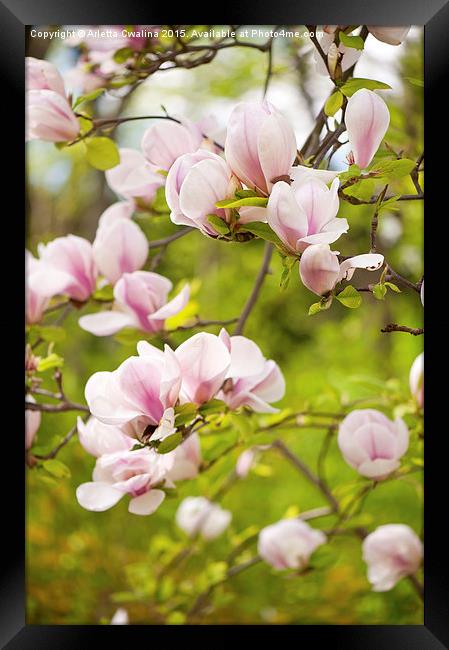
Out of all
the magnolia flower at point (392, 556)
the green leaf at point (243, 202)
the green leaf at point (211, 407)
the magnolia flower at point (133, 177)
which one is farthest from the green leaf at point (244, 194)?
the magnolia flower at point (392, 556)

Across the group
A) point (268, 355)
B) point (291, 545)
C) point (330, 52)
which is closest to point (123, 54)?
point (330, 52)

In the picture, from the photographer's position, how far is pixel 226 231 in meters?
0.39

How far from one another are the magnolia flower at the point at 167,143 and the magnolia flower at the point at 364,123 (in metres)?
0.12

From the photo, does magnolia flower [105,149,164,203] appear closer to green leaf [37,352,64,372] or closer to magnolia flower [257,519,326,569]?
green leaf [37,352,64,372]

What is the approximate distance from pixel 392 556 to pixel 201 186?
0.43 metres

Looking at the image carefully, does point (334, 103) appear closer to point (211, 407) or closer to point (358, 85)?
point (358, 85)

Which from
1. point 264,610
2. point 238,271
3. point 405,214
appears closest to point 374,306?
point 238,271

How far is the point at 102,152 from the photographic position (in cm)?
56

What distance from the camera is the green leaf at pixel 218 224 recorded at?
38 cm

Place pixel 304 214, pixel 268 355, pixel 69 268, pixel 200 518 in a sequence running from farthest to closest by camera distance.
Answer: pixel 268 355
pixel 200 518
pixel 69 268
pixel 304 214

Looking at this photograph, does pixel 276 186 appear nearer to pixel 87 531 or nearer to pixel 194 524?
pixel 194 524

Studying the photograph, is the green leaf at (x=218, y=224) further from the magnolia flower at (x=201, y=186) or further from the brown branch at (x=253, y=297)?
the brown branch at (x=253, y=297)

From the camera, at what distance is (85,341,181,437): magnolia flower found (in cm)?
38

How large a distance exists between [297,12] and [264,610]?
1.04 meters
